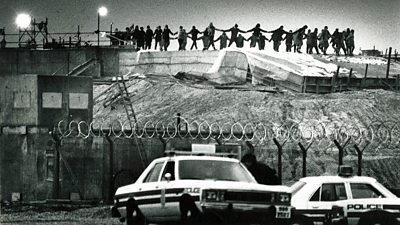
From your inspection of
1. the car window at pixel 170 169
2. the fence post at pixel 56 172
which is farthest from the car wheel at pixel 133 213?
the fence post at pixel 56 172

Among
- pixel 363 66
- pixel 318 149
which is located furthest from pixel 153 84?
pixel 318 149

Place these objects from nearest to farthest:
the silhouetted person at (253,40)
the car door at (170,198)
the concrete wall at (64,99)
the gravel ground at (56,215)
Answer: the car door at (170,198), the gravel ground at (56,215), the concrete wall at (64,99), the silhouetted person at (253,40)

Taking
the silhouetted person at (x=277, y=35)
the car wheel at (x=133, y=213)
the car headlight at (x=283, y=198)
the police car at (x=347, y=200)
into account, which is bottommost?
the car wheel at (x=133, y=213)

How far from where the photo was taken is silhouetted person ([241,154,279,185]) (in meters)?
17.3

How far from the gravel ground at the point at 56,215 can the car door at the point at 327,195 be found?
501 centimetres

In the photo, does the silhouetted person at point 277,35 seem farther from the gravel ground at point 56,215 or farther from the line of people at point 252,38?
the gravel ground at point 56,215

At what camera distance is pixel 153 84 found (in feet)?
161

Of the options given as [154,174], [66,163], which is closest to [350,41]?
[66,163]

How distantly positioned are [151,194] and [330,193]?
3299mm

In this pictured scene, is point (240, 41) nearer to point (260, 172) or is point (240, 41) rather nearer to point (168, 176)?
point (260, 172)

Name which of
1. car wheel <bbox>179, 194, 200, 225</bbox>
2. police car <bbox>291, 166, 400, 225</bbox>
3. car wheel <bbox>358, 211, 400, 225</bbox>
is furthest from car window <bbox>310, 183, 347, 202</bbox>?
car wheel <bbox>179, 194, 200, 225</bbox>

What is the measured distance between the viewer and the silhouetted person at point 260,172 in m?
17.3

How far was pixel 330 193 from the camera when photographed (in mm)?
16953

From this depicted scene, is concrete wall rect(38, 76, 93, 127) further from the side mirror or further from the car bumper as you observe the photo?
the car bumper
